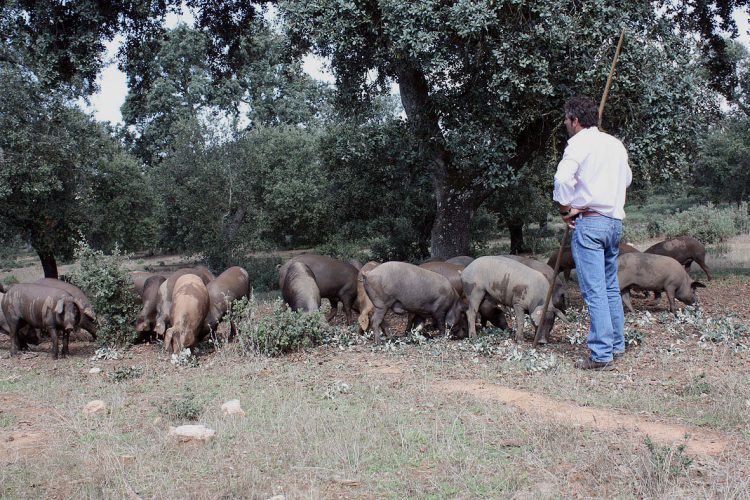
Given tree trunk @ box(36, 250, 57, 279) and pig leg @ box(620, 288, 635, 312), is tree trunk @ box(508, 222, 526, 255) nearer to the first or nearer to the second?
pig leg @ box(620, 288, 635, 312)

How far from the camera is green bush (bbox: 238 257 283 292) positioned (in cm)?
2045

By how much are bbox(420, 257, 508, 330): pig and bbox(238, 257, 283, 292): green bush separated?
10051 mm

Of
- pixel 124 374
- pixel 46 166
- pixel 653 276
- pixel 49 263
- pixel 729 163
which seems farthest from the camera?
pixel 729 163

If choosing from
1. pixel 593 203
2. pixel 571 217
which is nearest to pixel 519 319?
pixel 571 217

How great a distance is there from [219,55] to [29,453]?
12563 millimetres

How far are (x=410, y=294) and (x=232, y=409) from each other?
4.01 m

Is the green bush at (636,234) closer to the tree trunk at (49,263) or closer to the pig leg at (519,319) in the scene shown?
the pig leg at (519,319)

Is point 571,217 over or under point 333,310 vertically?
over

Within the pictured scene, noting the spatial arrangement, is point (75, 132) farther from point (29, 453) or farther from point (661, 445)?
point (661, 445)

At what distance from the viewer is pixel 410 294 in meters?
9.45

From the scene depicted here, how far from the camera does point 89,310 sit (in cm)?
1041

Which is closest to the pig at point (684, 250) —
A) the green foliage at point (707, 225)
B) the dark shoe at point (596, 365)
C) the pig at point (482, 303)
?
the pig at point (482, 303)

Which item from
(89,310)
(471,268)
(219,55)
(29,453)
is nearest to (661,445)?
(29,453)

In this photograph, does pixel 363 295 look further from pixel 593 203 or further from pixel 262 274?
pixel 262 274
